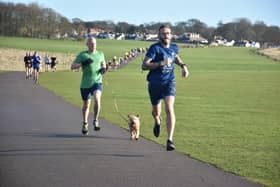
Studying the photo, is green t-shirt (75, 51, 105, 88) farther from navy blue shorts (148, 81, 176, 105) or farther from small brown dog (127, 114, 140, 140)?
navy blue shorts (148, 81, 176, 105)

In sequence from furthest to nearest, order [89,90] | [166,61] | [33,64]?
[33,64], [89,90], [166,61]

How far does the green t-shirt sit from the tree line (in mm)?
61161

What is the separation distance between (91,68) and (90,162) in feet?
11.2

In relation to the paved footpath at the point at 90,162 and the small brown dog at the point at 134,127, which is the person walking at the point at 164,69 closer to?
the paved footpath at the point at 90,162

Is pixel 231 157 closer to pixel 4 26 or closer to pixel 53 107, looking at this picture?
pixel 53 107

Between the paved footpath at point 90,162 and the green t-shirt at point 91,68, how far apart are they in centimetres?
106

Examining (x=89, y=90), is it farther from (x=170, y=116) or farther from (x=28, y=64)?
(x=28, y=64)

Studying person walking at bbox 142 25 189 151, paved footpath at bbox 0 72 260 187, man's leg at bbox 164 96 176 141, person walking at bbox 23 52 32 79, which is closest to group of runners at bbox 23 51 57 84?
person walking at bbox 23 52 32 79

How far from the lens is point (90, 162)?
27.4 feet

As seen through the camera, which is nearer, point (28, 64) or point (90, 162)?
point (90, 162)

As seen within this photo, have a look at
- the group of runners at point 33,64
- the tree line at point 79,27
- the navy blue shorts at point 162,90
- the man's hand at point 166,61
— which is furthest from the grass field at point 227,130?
the tree line at point 79,27

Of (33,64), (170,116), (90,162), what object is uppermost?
(170,116)

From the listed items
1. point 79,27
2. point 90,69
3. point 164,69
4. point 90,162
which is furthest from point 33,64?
point 79,27

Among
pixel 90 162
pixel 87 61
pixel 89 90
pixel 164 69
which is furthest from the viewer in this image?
pixel 89 90
